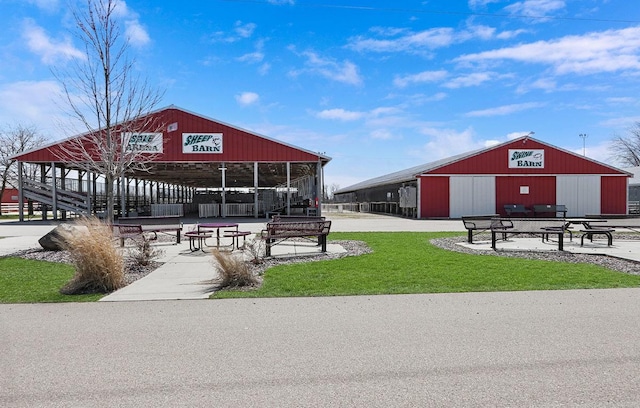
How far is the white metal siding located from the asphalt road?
25.3 metres

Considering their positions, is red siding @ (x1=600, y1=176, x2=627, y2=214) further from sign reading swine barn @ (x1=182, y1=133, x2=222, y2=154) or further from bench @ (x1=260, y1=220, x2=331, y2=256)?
bench @ (x1=260, y1=220, x2=331, y2=256)

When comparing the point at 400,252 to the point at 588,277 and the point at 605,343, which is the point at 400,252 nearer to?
the point at 588,277

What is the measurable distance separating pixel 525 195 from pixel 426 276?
23748mm

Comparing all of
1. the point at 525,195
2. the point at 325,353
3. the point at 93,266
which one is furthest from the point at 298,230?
the point at 525,195

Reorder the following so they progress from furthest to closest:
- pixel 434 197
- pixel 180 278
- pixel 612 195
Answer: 1. pixel 612 195
2. pixel 434 197
3. pixel 180 278

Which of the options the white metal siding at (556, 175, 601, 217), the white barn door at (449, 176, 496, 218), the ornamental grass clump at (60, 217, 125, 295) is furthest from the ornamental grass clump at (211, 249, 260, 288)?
the white metal siding at (556, 175, 601, 217)

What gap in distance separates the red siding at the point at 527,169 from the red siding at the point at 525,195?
1.67ft

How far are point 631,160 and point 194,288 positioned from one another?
80580 millimetres

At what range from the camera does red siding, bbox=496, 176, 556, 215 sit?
93.0 ft

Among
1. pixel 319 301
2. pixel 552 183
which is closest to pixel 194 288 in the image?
pixel 319 301

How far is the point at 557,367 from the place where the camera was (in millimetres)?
3738

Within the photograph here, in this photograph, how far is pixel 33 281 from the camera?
24.7 ft

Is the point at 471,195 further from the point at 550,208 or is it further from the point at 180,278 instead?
the point at 180,278

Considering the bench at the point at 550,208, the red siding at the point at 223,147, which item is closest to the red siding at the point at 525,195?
the bench at the point at 550,208
